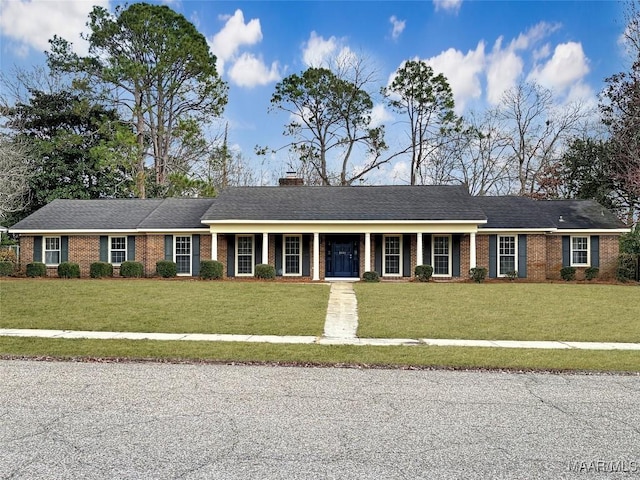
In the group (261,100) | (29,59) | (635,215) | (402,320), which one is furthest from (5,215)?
(635,215)

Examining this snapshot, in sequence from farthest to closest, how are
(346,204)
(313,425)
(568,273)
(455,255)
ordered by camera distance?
(346,204) → (455,255) → (568,273) → (313,425)

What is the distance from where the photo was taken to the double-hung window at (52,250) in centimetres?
2430

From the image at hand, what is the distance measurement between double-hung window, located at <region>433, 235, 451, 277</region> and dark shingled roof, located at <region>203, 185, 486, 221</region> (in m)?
1.33

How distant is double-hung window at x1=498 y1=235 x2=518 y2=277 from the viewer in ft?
75.2

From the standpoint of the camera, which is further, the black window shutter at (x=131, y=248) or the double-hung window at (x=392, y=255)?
the black window shutter at (x=131, y=248)

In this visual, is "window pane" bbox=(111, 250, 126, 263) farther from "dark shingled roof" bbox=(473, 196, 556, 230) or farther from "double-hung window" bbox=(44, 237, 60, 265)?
"dark shingled roof" bbox=(473, 196, 556, 230)

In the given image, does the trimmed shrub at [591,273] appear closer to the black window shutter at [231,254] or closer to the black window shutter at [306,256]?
the black window shutter at [306,256]

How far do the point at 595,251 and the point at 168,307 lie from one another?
63.3 ft

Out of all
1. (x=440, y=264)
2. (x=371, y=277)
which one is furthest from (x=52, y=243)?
(x=440, y=264)

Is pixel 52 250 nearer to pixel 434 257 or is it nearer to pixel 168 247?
pixel 168 247

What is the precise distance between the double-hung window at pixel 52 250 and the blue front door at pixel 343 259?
13.0 meters

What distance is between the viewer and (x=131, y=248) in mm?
24109

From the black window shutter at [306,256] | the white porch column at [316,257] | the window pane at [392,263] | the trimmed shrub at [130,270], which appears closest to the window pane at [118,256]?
the trimmed shrub at [130,270]

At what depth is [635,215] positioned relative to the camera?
30656 mm
